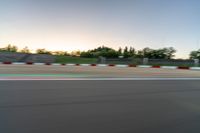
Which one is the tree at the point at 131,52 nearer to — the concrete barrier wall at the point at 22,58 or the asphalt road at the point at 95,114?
the concrete barrier wall at the point at 22,58

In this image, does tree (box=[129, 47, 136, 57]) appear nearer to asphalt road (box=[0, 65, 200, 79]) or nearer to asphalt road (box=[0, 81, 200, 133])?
asphalt road (box=[0, 65, 200, 79])

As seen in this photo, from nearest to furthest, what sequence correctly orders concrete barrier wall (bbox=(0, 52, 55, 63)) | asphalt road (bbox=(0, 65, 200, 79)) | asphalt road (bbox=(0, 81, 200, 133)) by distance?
asphalt road (bbox=(0, 81, 200, 133)), asphalt road (bbox=(0, 65, 200, 79)), concrete barrier wall (bbox=(0, 52, 55, 63))

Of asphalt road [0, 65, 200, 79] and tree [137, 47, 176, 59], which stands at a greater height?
tree [137, 47, 176, 59]

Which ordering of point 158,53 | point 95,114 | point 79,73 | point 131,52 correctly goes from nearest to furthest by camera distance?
1. point 95,114
2. point 79,73
3. point 158,53
4. point 131,52

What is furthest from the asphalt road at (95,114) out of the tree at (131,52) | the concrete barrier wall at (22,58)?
the tree at (131,52)

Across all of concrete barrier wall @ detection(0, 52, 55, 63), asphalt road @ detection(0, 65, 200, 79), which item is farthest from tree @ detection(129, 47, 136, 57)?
asphalt road @ detection(0, 65, 200, 79)

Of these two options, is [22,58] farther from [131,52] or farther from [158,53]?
[158,53]

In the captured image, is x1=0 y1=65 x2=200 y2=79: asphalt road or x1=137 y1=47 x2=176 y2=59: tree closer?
x1=0 y1=65 x2=200 y2=79: asphalt road

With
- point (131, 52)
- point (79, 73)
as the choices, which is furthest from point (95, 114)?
point (131, 52)

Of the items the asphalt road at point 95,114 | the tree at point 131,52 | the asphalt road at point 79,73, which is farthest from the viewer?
the tree at point 131,52
